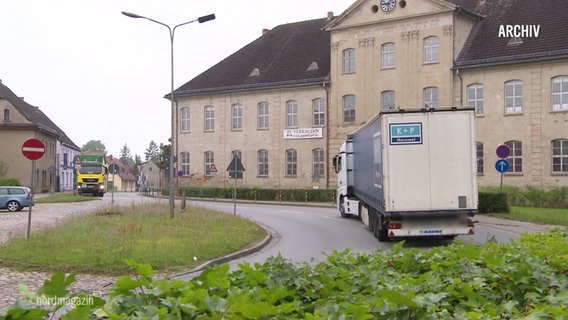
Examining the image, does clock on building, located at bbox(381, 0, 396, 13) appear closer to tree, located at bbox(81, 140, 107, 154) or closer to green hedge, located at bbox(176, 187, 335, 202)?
green hedge, located at bbox(176, 187, 335, 202)

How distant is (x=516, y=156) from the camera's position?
3878 centimetres

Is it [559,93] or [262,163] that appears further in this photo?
[262,163]

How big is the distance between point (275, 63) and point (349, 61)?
847 centimetres

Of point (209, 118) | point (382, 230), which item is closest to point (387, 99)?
point (209, 118)

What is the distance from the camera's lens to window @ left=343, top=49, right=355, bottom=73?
45.2 metres

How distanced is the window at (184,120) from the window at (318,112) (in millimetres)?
13355

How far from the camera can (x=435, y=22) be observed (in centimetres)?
4119

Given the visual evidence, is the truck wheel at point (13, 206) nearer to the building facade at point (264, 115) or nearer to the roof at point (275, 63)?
the building facade at point (264, 115)

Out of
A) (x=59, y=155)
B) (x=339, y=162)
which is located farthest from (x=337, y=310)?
(x=59, y=155)

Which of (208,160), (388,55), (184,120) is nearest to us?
(388,55)

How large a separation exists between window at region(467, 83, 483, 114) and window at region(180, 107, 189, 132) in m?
26.0

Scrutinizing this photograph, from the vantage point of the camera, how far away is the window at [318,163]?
47094mm

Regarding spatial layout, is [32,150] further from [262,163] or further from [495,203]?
[262,163]

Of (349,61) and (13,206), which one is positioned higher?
(349,61)
